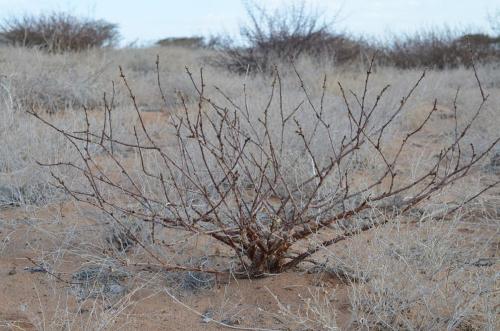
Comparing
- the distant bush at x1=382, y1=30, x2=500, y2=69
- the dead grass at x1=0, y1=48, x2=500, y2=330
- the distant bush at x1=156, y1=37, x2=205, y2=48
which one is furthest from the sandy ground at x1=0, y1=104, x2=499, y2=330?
the distant bush at x1=156, y1=37, x2=205, y2=48

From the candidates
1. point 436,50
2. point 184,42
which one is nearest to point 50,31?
point 436,50

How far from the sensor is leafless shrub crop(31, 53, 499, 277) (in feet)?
6.73

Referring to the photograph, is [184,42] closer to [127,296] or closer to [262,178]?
[262,178]

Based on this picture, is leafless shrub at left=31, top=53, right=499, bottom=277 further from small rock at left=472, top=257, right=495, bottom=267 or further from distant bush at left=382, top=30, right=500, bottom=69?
distant bush at left=382, top=30, right=500, bottom=69

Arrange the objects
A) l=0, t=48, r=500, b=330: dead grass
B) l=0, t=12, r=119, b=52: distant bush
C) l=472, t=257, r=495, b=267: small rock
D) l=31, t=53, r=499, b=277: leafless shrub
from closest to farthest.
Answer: l=0, t=48, r=500, b=330: dead grass
l=31, t=53, r=499, b=277: leafless shrub
l=472, t=257, r=495, b=267: small rock
l=0, t=12, r=119, b=52: distant bush

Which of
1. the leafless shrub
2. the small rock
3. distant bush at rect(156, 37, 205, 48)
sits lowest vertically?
the small rock

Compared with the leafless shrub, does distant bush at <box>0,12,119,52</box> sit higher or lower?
higher

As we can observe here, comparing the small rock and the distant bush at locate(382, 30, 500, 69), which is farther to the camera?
the distant bush at locate(382, 30, 500, 69)

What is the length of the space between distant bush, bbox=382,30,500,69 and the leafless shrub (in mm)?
7009

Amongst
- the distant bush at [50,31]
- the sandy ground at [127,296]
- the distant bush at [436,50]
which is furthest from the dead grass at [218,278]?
the distant bush at [436,50]

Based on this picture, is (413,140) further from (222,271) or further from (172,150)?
(222,271)

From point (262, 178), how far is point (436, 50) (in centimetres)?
1126

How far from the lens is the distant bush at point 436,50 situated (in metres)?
12.0

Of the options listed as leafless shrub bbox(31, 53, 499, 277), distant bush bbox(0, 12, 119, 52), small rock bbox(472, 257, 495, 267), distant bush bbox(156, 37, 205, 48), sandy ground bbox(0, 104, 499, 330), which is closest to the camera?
sandy ground bbox(0, 104, 499, 330)
